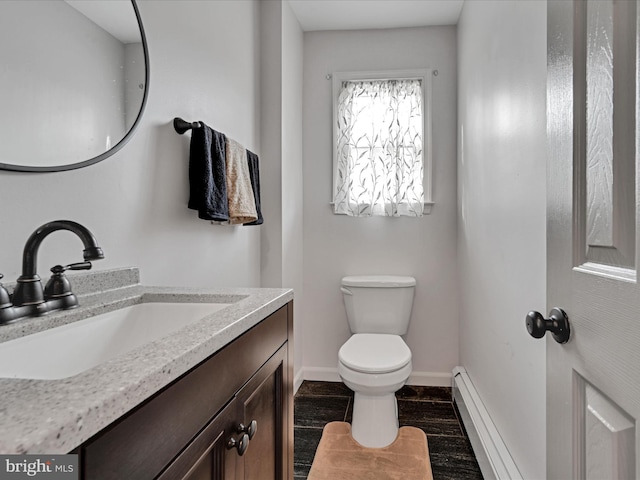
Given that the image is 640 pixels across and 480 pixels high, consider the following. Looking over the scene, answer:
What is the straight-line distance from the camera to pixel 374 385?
6.43ft

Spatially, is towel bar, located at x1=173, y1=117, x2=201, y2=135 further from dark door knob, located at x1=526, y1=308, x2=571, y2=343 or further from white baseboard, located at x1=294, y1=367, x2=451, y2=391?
white baseboard, located at x1=294, y1=367, x2=451, y2=391

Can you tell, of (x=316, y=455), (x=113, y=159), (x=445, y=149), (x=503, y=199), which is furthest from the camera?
(x=445, y=149)

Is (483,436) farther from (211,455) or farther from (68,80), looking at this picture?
(68,80)

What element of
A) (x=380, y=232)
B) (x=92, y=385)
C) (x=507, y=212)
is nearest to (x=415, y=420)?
(x=380, y=232)

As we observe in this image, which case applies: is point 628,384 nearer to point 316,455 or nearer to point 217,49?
point 316,455

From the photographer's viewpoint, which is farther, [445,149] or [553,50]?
[445,149]

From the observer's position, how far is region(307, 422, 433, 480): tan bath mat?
1809 millimetres

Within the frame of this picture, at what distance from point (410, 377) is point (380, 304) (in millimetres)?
626

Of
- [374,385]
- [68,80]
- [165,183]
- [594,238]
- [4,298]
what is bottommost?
[374,385]

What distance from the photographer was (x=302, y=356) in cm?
294

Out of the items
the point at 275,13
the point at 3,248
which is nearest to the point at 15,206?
the point at 3,248

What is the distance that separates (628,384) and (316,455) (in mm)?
1673

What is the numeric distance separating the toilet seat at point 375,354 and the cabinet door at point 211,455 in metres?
1.24
